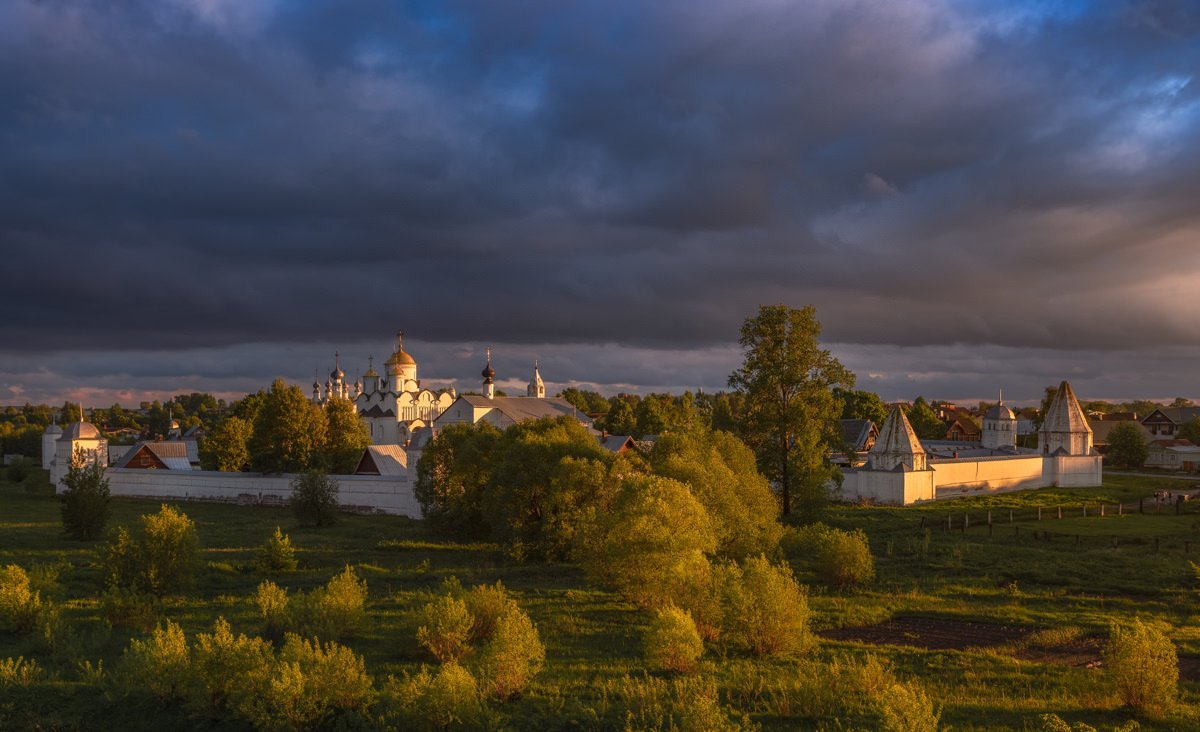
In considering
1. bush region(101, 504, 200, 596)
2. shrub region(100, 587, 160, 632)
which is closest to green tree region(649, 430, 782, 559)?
bush region(101, 504, 200, 596)

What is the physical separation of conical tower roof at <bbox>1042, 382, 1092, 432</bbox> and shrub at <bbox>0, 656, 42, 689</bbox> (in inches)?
2384

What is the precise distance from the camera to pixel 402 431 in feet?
250

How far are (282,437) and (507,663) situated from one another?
39.8 meters

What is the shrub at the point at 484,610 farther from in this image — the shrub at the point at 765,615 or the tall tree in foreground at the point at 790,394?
the tall tree in foreground at the point at 790,394

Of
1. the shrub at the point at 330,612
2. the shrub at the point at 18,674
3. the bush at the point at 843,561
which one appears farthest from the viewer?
the bush at the point at 843,561

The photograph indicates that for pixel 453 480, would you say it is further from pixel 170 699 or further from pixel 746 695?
pixel 746 695

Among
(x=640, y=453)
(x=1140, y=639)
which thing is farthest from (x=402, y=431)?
(x=1140, y=639)

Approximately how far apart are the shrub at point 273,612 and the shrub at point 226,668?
2.86 meters

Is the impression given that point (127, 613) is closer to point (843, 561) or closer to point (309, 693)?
point (309, 693)


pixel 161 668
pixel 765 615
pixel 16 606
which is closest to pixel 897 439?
pixel 765 615

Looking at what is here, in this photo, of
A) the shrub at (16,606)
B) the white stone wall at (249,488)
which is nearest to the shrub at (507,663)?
the shrub at (16,606)

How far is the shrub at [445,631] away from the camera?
14.5 m

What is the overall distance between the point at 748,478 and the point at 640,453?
4222 mm

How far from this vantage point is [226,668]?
12547 mm
